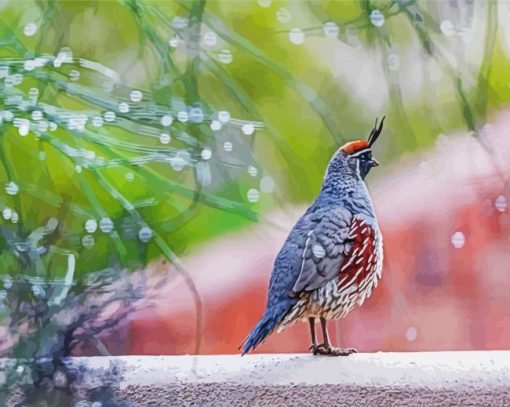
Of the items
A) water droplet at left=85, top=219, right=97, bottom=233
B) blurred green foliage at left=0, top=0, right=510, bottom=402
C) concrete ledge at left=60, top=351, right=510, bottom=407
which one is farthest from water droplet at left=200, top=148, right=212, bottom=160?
concrete ledge at left=60, top=351, right=510, bottom=407

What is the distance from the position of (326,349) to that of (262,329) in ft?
0.67

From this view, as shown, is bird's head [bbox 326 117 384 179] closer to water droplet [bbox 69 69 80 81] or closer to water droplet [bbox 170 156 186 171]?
water droplet [bbox 170 156 186 171]

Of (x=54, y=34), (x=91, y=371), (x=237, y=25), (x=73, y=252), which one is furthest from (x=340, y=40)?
(x=91, y=371)

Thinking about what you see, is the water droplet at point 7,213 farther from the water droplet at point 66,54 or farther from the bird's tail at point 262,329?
the bird's tail at point 262,329

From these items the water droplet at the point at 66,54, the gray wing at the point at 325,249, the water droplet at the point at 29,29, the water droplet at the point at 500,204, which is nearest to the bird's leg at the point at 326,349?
the gray wing at the point at 325,249

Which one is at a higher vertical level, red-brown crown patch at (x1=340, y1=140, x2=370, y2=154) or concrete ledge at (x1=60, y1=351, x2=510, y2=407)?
red-brown crown patch at (x1=340, y1=140, x2=370, y2=154)

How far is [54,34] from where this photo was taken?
2.24 meters

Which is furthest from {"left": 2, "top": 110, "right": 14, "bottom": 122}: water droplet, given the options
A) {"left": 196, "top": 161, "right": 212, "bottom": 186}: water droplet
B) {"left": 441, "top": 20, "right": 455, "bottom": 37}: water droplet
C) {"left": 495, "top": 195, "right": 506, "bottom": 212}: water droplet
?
{"left": 495, "top": 195, "right": 506, "bottom": 212}: water droplet

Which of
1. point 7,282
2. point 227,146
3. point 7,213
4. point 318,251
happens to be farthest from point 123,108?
point 318,251

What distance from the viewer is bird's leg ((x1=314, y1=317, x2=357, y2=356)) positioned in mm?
2150

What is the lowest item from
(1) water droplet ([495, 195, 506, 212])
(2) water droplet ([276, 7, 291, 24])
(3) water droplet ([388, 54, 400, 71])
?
(1) water droplet ([495, 195, 506, 212])

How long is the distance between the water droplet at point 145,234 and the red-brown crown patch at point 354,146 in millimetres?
613

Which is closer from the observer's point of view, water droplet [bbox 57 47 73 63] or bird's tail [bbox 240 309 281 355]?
bird's tail [bbox 240 309 281 355]

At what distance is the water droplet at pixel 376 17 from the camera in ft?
7.39
